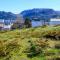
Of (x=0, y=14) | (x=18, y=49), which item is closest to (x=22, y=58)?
(x=18, y=49)

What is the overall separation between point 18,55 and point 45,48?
1.10m

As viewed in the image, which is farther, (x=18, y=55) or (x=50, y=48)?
(x=50, y=48)

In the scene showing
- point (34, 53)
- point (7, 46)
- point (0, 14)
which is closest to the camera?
point (34, 53)

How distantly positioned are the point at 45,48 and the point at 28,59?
3.68 feet

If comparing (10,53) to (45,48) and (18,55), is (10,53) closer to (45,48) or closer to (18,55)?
(18,55)

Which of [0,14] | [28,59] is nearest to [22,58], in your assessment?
[28,59]

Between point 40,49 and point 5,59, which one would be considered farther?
point 40,49

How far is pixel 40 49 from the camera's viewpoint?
692 centimetres

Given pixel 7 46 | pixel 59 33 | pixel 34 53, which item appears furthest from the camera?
pixel 59 33

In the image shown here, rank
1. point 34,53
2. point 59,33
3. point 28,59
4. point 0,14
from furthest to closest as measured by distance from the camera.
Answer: point 0,14
point 59,33
point 34,53
point 28,59

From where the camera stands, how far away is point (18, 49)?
712 centimetres

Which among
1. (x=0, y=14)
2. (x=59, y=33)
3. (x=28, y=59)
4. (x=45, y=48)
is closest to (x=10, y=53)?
(x=28, y=59)

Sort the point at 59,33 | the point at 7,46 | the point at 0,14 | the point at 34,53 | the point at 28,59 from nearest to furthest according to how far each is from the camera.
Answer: the point at 28,59 < the point at 34,53 < the point at 7,46 < the point at 59,33 < the point at 0,14

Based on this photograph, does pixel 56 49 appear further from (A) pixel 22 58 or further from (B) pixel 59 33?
(B) pixel 59 33
